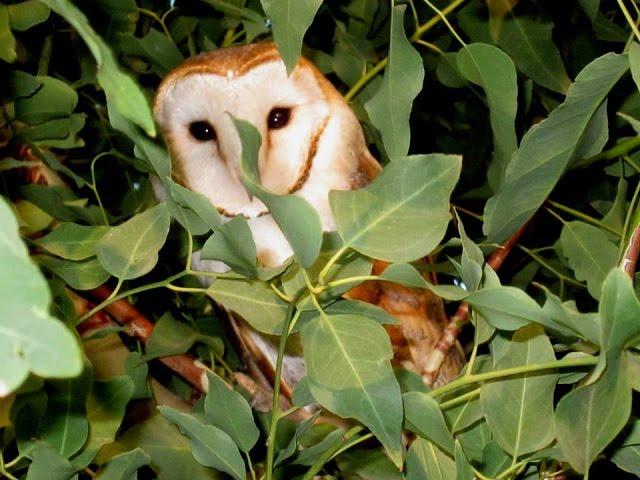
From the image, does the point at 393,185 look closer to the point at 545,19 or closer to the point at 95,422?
the point at 95,422

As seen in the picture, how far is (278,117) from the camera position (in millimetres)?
1048

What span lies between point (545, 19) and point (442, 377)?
0.44 m

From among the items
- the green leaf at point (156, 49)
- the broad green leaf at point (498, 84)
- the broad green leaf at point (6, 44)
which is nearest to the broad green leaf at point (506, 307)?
the broad green leaf at point (498, 84)

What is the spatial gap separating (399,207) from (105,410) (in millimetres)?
283

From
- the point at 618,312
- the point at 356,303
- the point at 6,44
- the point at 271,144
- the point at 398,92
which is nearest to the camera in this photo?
the point at 618,312

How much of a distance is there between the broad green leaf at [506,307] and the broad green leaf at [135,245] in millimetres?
220

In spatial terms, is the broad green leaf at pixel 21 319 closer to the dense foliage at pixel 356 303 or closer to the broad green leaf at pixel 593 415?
the dense foliage at pixel 356 303

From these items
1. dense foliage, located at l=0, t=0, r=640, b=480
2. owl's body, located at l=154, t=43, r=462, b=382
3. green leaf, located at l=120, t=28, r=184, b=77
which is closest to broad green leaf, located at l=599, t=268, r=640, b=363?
dense foliage, located at l=0, t=0, r=640, b=480

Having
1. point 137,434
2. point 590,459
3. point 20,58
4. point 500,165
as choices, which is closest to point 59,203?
point 20,58

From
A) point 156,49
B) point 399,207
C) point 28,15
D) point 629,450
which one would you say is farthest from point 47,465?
point 156,49

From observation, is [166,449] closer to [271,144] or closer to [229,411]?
[229,411]

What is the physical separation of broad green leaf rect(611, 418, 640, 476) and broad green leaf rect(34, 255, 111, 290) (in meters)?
0.38

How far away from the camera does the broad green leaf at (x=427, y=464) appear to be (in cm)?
60

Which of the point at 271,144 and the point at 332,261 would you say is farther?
the point at 271,144
